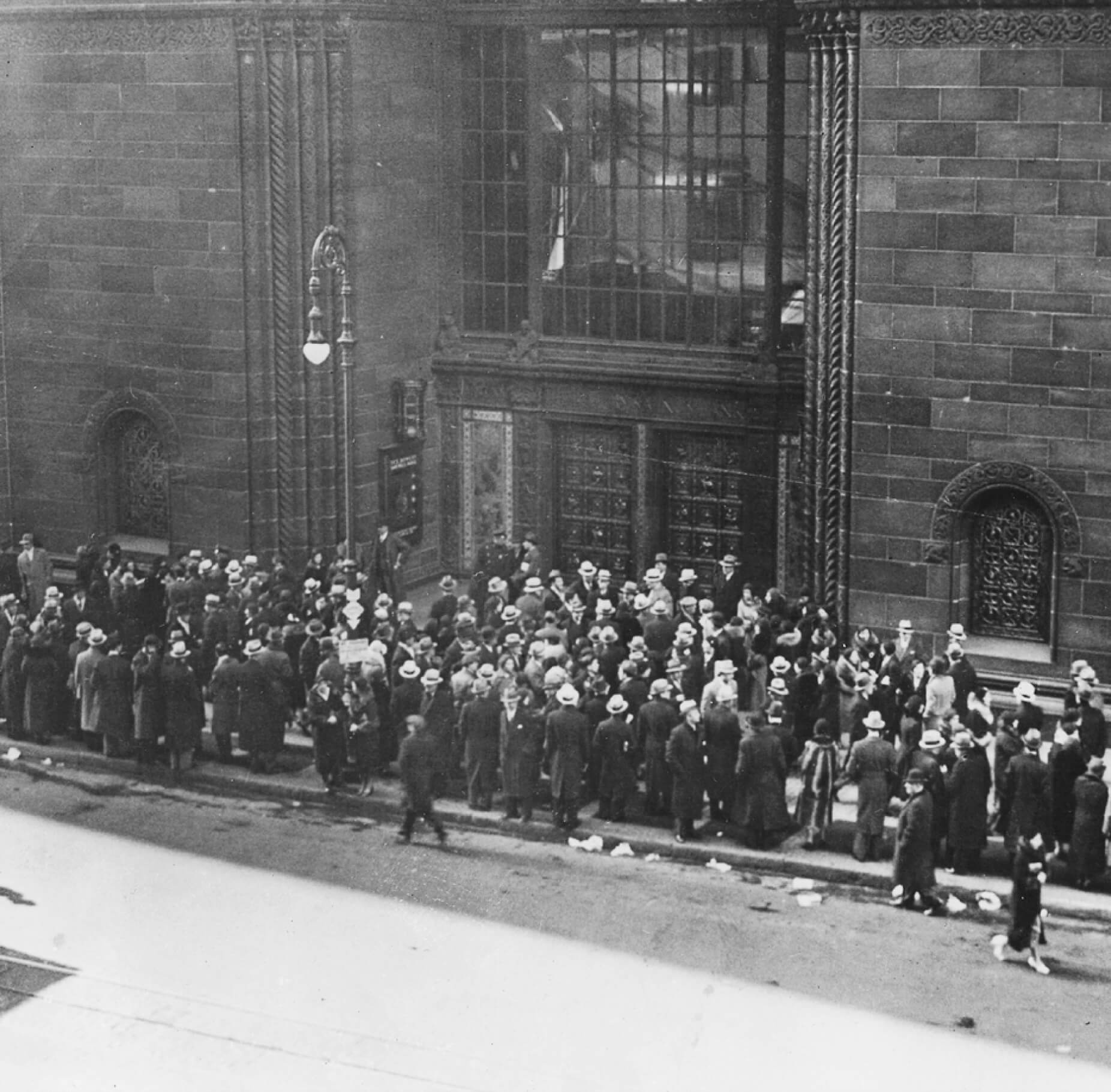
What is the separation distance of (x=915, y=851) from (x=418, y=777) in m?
5.15

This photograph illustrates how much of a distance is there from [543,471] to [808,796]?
10649 mm

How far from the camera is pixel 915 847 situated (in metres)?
18.7

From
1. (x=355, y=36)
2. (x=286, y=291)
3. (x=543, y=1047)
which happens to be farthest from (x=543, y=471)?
(x=543, y=1047)

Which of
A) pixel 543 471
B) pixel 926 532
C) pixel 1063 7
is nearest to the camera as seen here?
pixel 1063 7

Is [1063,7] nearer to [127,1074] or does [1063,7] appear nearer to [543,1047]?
[543,1047]

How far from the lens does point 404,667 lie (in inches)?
877

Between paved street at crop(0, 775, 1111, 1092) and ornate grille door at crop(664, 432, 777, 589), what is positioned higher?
ornate grille door at crop(664, 432, 777, 589)

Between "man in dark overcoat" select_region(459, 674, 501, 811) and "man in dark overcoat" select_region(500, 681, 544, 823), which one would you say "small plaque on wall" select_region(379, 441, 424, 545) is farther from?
"man in dark overcoat" select_region(500, 681, 544, 823)

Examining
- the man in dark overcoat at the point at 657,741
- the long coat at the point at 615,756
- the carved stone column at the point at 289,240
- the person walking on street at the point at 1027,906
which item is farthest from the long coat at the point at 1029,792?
the carved stone column at the point at 289,240

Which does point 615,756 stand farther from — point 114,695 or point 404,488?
point 404,488

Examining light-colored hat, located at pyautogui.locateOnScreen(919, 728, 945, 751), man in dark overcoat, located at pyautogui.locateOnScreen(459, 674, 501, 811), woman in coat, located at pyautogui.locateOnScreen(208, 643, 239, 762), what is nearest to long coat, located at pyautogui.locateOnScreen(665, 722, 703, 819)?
man in dark overcoat, located at pyautogui.locateOnScreen(459, 674, 501, 811)

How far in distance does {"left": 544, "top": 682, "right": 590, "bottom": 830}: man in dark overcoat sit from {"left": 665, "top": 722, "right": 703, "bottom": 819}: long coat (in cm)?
96

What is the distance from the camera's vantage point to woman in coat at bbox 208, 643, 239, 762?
75.6 feet

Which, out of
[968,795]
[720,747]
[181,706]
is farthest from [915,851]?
[181,706]
